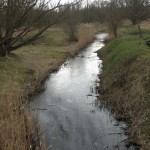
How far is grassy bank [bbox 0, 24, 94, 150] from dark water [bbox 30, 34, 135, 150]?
2.02ft

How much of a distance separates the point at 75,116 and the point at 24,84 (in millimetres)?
4204

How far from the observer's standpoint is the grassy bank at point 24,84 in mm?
7574

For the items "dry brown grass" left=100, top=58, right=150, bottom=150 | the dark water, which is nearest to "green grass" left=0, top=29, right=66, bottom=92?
the dark water

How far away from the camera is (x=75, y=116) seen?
1191cm

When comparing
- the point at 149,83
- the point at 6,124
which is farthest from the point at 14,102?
the point at 149,83

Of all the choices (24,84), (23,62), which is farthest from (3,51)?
(24,84)

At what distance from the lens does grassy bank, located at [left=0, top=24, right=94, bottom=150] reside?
24.8 ft

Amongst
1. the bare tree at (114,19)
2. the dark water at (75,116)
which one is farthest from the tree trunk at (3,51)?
the bare tree at (114,19)

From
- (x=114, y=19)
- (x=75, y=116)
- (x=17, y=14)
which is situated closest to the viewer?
(x=75, y=116)

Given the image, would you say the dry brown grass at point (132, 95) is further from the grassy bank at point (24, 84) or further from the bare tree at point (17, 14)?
the bare tree at point (17, 14)

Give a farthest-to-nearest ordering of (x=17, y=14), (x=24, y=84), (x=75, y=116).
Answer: (x=17, y=14)
(x=24, y=84)
(x=75, y=116)

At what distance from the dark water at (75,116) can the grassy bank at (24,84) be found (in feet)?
2.02

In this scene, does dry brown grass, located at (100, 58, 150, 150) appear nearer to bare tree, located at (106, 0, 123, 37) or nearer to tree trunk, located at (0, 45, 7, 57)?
tree trunk, located at (0, 45, 7, 57)

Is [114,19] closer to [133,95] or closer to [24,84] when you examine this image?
[24,84]
